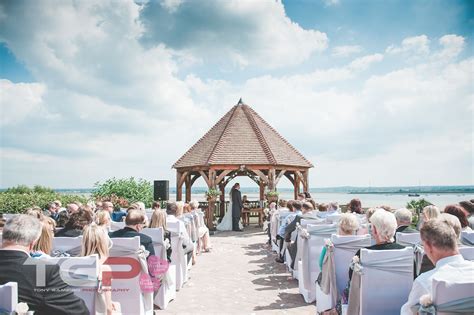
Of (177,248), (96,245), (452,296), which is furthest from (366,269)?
(177,248)

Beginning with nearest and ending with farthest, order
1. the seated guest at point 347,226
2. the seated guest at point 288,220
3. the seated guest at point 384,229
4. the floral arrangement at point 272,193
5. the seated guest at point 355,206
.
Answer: the seated guest at point 384,229
the seated guest at point 347,226
the seated guest at point 288,220
the seated guest at point 355,206
the floral arrangement at point 272,193

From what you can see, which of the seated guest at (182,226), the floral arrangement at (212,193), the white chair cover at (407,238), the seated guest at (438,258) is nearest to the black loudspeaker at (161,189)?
the floral arrangement at (212,193)

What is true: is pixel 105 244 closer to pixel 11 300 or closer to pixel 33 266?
pixel 33 266

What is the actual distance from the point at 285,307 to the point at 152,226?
247cm

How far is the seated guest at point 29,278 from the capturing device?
8.00ft

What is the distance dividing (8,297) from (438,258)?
9.30 ft

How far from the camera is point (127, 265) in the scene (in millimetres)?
4211

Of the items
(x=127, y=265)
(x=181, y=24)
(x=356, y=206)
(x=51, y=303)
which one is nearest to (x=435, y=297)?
(x=51, y=303)

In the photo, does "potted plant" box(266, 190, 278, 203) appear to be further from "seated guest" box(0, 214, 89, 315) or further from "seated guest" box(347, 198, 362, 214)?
"seated guest" box(0, 214, 89, 315)

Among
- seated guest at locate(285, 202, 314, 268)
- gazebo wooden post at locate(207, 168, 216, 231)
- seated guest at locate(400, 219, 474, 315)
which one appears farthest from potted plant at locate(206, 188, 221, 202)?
seated guest at locate(400, 219, 474, 315)

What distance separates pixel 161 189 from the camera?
17.0 metres

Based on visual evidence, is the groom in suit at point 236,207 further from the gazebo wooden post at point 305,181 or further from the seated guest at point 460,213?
the seated guest at point 460,213

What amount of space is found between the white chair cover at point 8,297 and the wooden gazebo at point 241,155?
1387 cm

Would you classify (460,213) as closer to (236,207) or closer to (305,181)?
(236,207)
